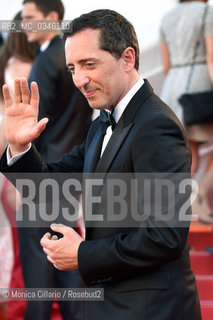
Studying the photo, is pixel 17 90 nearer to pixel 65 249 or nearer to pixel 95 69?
pixel 95 69

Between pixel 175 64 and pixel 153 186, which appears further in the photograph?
pixel 175 64

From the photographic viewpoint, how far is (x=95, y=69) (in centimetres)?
187

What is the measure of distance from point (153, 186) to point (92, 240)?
26 centimetres

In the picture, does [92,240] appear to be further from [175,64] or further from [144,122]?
[175,64]

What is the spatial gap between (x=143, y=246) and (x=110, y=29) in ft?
2.01

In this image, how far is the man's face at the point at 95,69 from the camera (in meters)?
1.86

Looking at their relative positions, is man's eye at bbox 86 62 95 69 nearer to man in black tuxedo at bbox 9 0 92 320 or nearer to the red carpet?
man in black tuxedo at bbox 9 0 92 320

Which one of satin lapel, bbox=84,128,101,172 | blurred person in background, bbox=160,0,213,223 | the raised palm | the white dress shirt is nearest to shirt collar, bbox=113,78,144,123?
the white dress shirt

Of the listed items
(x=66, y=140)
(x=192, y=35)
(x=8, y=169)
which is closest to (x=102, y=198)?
(x=8, y=169)

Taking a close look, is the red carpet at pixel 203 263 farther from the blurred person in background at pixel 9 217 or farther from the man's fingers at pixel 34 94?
the man's fingers at pixel 34 94

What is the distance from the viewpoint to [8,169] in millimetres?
2061

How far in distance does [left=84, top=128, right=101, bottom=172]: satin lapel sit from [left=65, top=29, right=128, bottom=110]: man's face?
0.44ft

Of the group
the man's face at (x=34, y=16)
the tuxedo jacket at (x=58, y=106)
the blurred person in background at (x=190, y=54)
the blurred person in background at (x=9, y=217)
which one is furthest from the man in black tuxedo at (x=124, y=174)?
the blurred person in background at (x=190, y=54)

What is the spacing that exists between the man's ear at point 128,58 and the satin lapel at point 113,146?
0.53ft
